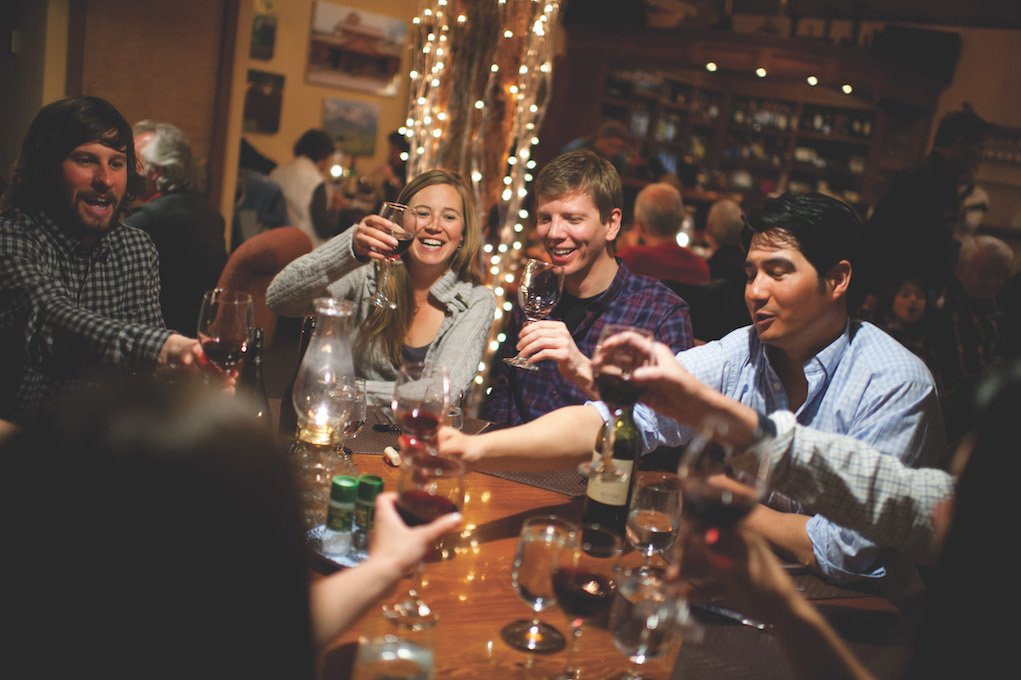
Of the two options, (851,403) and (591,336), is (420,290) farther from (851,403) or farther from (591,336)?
(851,403)

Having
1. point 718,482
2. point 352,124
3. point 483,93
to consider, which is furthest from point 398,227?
point 352,124

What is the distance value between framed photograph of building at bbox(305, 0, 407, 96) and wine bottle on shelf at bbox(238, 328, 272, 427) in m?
7.26

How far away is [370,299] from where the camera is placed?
281cm

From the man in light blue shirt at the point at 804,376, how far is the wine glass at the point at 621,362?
0.31 m

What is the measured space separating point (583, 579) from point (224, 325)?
34.9 inches

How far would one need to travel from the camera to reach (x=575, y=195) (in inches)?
112

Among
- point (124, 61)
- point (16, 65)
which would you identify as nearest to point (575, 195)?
point (124, 61)

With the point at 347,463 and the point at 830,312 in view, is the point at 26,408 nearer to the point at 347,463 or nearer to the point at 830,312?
the point at 347,463

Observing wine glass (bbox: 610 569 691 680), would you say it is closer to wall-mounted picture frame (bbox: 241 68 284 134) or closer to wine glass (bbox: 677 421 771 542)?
wine glass (bbox: 677 421 771 542)

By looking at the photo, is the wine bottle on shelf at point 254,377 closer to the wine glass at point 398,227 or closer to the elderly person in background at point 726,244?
the wine glass at point 398,227

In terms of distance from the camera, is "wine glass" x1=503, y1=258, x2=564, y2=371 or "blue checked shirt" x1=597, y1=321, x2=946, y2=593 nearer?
"blue checked shirt" x1=597, y1=321, x2=946, y2=593

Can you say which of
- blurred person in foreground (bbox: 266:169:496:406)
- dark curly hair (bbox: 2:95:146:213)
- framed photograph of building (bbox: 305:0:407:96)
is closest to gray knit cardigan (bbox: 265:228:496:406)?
blurred person in foreground (bbox: 266:169:496:406)

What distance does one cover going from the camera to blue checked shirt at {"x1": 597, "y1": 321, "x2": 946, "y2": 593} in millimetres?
1730

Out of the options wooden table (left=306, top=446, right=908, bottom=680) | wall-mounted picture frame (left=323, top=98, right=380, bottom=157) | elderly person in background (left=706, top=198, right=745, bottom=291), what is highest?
wall-mounted picture frame (left=323, top=98, right=380, bottom=157)
